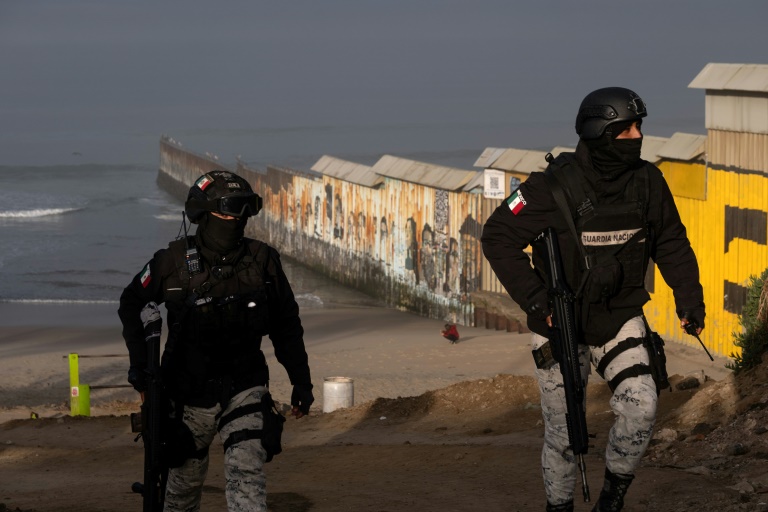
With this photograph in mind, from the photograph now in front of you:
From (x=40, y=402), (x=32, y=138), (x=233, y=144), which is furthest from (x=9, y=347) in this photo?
(x=32, y=138)

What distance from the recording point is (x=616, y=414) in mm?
6305

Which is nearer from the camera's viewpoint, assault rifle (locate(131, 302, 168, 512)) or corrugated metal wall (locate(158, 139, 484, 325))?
assault rifle (locate(131, 302, 168, 512))

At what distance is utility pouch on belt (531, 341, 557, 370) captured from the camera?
6312mm

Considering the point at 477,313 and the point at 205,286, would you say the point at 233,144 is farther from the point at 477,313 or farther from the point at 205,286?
the point at 205,286

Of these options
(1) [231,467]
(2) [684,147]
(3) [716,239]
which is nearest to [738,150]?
(2) [684,147]

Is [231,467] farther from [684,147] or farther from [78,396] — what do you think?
[684,147]

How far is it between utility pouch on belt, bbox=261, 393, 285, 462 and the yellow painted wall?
10457 mm

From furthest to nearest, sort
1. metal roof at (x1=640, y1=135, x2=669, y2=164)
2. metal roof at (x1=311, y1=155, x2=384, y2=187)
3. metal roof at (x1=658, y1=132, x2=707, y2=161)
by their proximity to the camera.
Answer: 1. metal roof at (x1=311, y1=155, x2=384, y2=187)
2. metal roof at (x1=640, y1=135, x2=669, y2=164)
3. metal roof at (x1=658, y1=132, x2=707, y2=161)

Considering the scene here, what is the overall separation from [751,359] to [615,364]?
14.1 feet

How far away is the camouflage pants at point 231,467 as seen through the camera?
20.5 ft

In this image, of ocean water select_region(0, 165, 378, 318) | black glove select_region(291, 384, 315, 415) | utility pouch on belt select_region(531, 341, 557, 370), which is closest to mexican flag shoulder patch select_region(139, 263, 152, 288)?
black glove select_region(291, 384, 315, 415)

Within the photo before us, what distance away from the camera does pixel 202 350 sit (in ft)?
20.9

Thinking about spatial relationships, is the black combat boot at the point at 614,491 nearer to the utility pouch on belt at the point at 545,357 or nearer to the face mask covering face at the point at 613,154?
the utility pouch on belt at the point at 545,357

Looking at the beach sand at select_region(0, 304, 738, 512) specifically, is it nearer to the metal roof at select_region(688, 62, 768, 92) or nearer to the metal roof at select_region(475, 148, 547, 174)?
the metal roof at select_region(475, 148, 547, 174)
